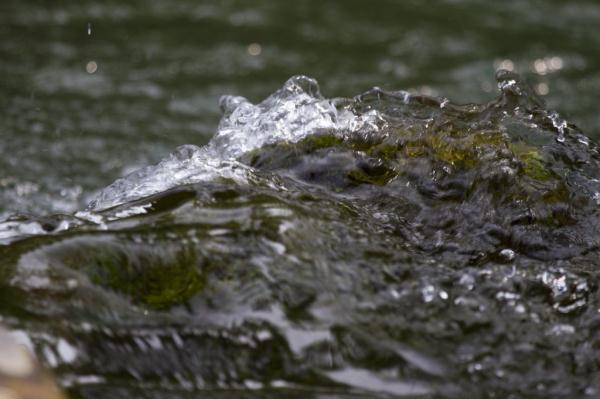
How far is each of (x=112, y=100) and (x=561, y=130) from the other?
147 inches

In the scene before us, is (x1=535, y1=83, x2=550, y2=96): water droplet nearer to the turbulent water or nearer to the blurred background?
the blurred background

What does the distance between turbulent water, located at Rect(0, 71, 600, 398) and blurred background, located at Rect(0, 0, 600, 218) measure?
2.11 metres

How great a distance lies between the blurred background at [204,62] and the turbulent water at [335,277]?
6.91ft

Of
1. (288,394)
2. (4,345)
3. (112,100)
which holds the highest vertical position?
(112,100)

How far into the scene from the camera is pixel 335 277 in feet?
7.12

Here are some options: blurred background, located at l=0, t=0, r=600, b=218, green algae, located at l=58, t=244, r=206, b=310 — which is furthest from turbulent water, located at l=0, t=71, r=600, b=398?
blurred background, located at l=0, t=0, r=600, b=218

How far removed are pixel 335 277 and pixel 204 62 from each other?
190 inches

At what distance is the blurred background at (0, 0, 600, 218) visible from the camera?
16.9 ft

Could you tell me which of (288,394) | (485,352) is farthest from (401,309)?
(288,394)

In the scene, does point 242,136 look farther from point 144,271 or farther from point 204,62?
point 204,62

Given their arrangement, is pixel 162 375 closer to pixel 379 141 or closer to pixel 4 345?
pixel 4 345

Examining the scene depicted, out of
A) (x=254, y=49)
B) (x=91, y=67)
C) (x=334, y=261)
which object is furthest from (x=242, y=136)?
(x=254, y=49)

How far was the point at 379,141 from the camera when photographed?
9.20ft

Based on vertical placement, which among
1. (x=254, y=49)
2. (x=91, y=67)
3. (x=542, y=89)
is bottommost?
(x=542, y=89)
